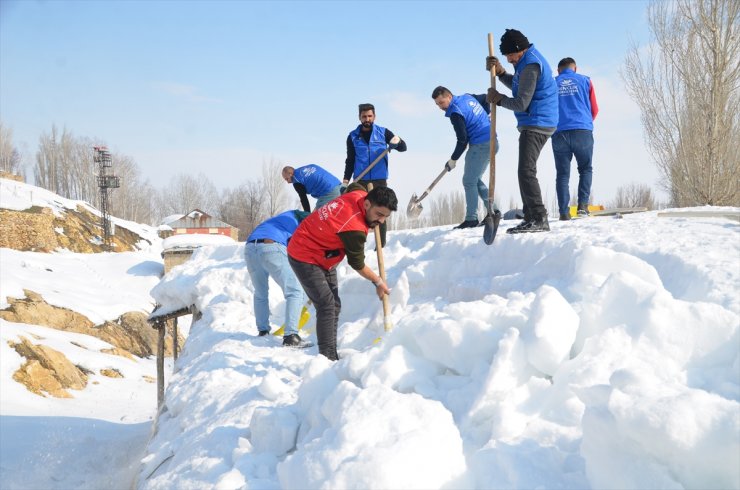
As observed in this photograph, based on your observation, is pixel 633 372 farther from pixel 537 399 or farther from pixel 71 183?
pixel 71 183

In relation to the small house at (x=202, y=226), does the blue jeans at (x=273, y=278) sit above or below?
below

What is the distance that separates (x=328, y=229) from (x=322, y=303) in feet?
1.88

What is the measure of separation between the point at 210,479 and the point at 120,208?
58.6 m

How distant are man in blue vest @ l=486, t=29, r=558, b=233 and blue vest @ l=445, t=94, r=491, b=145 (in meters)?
0.84

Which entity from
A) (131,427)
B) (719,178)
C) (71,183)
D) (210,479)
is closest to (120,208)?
(71,183)

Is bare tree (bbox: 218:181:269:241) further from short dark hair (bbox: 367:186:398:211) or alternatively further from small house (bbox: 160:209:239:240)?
short dark hair (bbox: 367:186:398:211)

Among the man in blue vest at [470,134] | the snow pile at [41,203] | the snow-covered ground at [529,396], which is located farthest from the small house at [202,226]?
the snow-covered ground at [529,396]

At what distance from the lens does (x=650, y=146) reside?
12.3 m

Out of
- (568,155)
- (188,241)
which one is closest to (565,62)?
(568,155)

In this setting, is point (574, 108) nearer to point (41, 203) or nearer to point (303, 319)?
point (303, 319)

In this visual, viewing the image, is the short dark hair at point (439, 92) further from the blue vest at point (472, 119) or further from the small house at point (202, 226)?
the small house at point (202, 226)

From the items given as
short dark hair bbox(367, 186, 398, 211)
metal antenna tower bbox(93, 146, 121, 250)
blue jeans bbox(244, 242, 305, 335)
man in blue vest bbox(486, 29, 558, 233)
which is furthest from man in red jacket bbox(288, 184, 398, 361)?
metal antenna tower bbox(93, 146, 121, 250)

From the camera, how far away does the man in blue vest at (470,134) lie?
17.5ft

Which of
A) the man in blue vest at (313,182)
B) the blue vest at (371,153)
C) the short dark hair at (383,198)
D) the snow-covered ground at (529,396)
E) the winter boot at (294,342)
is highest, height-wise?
the blue vest at (371,153)
